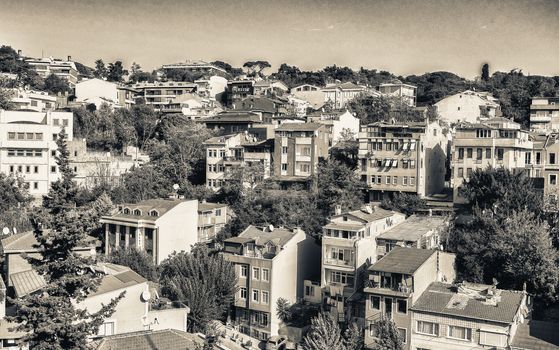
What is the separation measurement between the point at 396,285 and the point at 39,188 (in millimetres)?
21300

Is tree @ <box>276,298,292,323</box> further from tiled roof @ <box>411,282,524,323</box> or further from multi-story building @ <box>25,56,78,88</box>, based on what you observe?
multi-story building @ <box>25,56,78,88</box>

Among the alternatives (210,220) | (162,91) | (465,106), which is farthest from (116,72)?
(210,220)

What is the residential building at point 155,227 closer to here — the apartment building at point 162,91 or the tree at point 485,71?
the apartment building at point 162,91

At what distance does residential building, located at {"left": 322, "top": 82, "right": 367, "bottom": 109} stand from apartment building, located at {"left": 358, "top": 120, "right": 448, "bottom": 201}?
18447 mm

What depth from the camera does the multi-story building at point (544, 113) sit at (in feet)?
137

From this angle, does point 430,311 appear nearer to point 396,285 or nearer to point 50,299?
point 396,285

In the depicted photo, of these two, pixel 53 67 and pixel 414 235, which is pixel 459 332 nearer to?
pixel 414 235

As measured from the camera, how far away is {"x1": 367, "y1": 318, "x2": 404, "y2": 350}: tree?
17906 mm

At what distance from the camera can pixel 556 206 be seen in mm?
25500

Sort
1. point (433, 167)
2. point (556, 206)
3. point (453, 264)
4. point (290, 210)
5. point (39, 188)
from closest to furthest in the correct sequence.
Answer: point (453, 264), point (556, 206), point (290, 210), point (433, 167), point (39, 188)

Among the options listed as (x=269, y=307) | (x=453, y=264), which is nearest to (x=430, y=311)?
(x=453, y=264)

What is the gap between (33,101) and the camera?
142ft

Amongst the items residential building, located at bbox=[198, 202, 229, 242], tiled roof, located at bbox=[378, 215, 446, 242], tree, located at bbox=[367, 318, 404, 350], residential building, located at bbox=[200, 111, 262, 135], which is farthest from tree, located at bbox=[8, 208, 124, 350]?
residential building, located at bbox=[200, 111, 262, 135]

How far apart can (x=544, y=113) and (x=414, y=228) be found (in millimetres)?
21370
